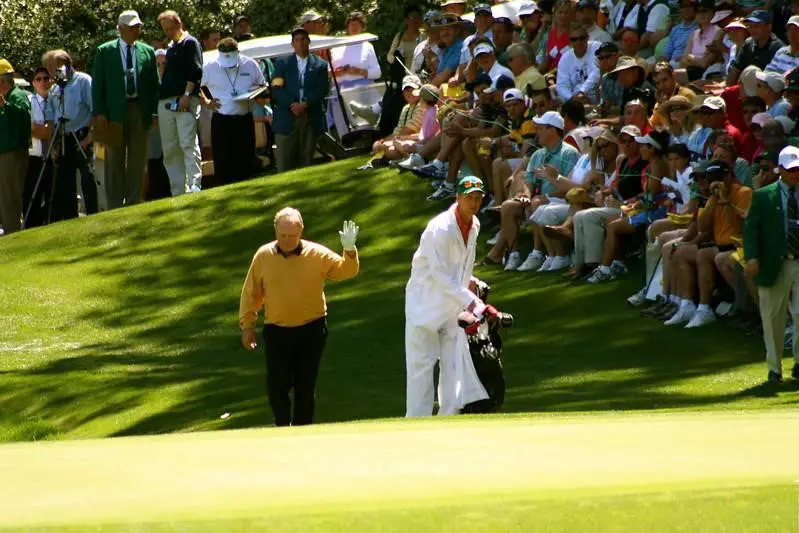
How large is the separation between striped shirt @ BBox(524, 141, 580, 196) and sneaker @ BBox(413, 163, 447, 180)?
10.7ft

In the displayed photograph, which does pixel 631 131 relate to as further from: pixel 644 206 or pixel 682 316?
pixel 682 316

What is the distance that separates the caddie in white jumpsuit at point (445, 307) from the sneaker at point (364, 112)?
13.8 meters

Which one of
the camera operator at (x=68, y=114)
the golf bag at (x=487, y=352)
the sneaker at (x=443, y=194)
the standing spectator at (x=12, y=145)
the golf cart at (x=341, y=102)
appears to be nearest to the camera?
the golf bag at (x=487, y=352)

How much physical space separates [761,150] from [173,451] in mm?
9382

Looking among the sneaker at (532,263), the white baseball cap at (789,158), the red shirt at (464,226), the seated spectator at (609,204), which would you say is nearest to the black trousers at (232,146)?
the sneaker at (532,263)

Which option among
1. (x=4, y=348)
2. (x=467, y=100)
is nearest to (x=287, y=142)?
(x=467, y=100)

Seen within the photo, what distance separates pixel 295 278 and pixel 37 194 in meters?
13.1

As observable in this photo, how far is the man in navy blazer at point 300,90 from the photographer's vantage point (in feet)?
81.0

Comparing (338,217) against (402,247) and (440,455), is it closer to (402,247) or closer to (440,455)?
(402,247)

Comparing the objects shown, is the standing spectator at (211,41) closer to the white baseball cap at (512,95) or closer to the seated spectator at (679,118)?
the white baseball cap at (512,95)

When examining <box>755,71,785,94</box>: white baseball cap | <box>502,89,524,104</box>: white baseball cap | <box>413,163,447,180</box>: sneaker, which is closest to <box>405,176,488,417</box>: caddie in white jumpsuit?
<box>755,71,785,94</box>: white baseball cap

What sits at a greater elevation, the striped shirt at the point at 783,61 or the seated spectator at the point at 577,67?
the striped shirt at the point at 783,61

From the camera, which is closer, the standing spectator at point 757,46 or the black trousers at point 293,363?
the black trousers at point 293,363

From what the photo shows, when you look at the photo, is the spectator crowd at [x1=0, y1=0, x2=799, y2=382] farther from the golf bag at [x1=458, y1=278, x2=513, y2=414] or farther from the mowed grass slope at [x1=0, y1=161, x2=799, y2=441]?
the golf bag at [x1=458, y1=278, x2=513, y2=414]
